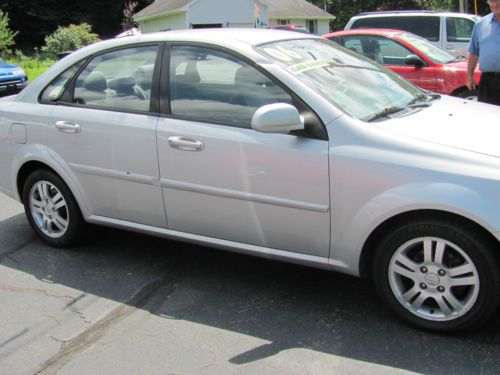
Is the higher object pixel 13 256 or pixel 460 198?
pixel 460 198

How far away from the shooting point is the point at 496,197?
2861 mm

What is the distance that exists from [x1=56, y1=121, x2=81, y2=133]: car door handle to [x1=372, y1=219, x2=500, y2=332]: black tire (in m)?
2.30

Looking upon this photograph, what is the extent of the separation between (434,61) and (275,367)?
6979mm

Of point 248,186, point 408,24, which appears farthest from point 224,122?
point 408,24

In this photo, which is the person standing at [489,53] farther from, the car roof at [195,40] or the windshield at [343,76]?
the car roof at [195,40]

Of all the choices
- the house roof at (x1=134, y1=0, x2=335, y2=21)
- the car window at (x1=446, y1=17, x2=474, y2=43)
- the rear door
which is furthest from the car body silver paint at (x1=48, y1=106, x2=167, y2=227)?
the house roof at (x1=134, y1=0, x2=335, y2=21)

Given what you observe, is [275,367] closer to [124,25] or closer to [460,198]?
[460,198]

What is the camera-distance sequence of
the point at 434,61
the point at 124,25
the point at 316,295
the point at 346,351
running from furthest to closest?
the point at 124,25
the point at 434,61
the point at 316,295
the point at 346,351

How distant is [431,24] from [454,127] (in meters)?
9.86

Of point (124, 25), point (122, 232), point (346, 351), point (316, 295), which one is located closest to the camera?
point (346, 351)

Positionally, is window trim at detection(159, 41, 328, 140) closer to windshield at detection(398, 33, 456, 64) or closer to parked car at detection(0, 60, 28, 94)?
windshield at detection(398, 33, 456, 64)

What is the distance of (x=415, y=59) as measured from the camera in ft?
28.5

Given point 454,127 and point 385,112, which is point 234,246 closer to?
point 385,112

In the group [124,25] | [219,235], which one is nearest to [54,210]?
[219,235]
